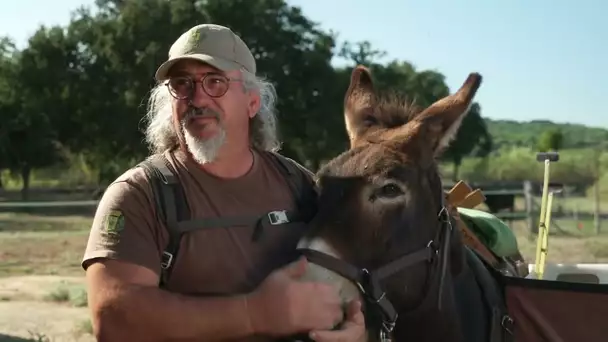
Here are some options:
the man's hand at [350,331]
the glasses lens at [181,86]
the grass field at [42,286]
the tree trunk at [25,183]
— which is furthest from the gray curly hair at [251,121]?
the tree trunk at [25,183]

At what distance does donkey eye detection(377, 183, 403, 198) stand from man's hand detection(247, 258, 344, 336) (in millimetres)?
464

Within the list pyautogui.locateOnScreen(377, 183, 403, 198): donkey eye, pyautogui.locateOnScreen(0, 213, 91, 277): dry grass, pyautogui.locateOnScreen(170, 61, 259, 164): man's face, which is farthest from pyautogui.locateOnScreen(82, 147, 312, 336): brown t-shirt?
pyautogui.locateOnScreen(0, 213, 91, 277): dry grass

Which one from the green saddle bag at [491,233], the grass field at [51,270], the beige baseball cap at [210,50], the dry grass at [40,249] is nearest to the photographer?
the beige baseball cap at [210,50]

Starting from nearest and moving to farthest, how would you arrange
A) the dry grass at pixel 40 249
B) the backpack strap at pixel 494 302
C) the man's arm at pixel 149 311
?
the man's arm at pixel 149 311
the backpack strap at pixel 494 302
the dry grass at pixel 40 249

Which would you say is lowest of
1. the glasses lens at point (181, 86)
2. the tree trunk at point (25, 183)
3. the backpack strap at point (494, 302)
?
the tree trunk at point (25, 183)

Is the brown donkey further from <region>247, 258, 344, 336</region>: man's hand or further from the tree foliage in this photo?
the tree foliage

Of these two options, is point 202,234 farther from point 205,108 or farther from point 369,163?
point 369,163

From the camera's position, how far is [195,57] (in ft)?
8.39

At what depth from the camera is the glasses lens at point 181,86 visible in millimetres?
2635

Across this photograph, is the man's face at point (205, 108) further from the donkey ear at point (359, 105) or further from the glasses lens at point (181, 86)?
the donkey ear at point (359, 105)

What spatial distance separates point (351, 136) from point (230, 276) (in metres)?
0.92

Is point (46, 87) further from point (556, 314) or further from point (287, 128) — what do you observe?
point (556, 314)

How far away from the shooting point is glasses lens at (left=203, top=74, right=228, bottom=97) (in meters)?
2.63

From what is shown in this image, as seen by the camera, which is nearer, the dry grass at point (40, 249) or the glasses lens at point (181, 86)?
the glasses lens at point (181, 86)
